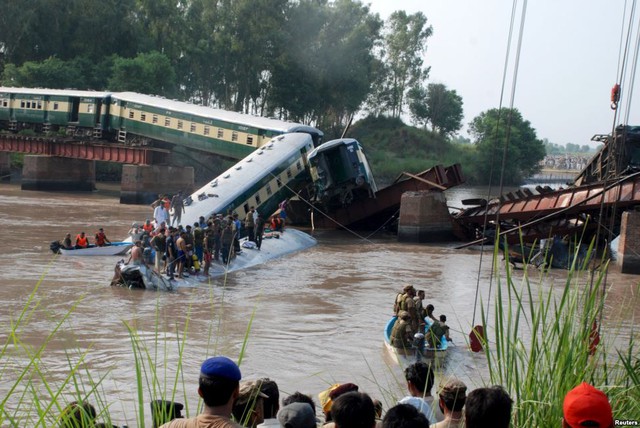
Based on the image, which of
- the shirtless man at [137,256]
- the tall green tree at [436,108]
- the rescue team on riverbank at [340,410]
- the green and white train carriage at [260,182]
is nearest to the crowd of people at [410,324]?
the shirtless man at [137,256]

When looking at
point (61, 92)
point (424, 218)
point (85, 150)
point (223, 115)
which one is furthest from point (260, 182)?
point (61, 92)

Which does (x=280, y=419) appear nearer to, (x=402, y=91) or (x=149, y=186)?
(x=149, y=186)

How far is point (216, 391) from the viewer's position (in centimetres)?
437

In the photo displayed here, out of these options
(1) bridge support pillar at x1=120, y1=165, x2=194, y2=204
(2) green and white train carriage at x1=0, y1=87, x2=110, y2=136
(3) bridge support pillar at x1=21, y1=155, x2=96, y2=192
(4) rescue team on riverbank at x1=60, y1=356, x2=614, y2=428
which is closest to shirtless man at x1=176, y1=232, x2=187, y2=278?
(4) rescue team on riverbank at x1=60, y1=356, x2=614, y2=428

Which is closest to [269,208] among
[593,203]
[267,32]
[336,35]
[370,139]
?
[593,203]

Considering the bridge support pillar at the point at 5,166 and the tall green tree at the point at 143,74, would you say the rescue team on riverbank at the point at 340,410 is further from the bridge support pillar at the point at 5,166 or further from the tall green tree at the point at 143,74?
the tall green tree at the point at 143,74

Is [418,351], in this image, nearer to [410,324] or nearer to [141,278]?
[410,324]

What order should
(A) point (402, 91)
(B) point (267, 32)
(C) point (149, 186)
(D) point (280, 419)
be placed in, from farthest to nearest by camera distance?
(A) point (402, 91)
(B) point (267, 32)
(C) point (149, 186)
(D) point (280, 419)

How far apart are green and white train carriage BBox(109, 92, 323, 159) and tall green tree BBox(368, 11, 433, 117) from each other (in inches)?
2150

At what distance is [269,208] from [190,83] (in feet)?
173

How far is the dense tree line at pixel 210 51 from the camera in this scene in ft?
232

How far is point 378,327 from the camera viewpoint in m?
19.1

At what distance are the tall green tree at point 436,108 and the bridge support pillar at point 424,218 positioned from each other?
6806 centimetres

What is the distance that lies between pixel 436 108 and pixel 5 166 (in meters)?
56.0
